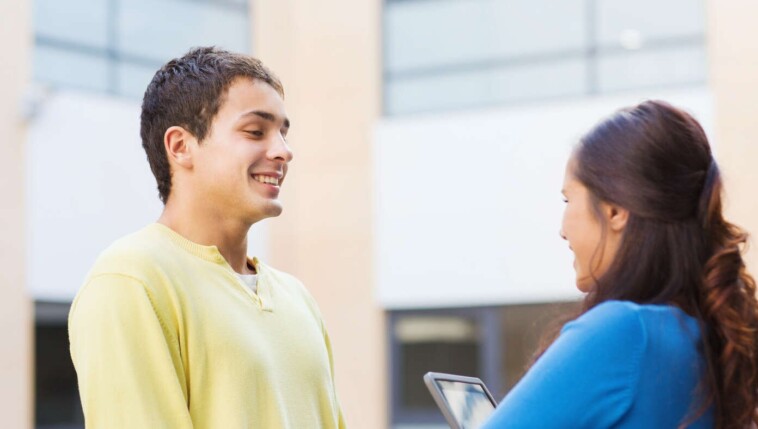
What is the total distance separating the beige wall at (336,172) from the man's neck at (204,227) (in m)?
8.56

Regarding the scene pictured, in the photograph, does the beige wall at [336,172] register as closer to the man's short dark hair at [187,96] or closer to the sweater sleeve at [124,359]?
the man's short dark hair at [187,96]

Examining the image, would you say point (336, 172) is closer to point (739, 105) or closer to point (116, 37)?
point (116, 37)

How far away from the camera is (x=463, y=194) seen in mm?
10539

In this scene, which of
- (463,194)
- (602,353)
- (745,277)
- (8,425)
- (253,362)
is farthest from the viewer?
(463,194)

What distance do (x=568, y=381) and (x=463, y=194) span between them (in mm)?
8866

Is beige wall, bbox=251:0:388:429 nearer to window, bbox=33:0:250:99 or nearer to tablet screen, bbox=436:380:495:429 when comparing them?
window, bbox=33:0:250:99

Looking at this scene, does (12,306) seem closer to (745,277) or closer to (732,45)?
(732,45)

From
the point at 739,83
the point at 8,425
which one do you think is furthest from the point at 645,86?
the point at 8,425

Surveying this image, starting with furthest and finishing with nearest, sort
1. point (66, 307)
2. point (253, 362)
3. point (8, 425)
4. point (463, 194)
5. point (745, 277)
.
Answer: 1. point (463, 194)
2. point (66, 307)
3. point (8, 425)
4. point (253, 362)
5. point (745, 277)

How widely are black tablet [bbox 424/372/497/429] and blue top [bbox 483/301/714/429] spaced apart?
0.17 meters

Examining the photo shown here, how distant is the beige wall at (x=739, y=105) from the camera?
9.62 m

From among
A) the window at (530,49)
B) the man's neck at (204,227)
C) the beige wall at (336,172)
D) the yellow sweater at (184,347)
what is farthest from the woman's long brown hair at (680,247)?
the beige wall at (336,172)

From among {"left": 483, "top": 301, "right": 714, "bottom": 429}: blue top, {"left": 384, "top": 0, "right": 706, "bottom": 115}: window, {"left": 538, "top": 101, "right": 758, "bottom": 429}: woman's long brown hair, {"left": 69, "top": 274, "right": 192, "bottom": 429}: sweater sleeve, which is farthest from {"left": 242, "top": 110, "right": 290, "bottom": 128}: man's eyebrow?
{"left": 384, "top": 0, "right": 706, "bottom": 115}: window

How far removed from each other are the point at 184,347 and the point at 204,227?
276 millimetres
